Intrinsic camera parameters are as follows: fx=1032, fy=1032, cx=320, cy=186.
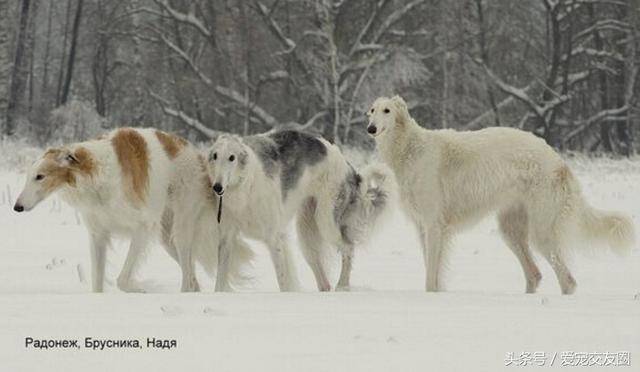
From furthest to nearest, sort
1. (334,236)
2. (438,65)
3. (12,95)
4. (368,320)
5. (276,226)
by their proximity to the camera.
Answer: (12,95)
(438,65)
(334,236)
(276,226)
(368,320)

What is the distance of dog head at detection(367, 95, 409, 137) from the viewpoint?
8828 mm

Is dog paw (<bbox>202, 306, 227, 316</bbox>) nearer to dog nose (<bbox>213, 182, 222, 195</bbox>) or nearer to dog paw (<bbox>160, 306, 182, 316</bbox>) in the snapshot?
dog paw (<bbox>160, 306, 182, 316</bbox>)

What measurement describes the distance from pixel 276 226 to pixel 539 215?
2.17 metres

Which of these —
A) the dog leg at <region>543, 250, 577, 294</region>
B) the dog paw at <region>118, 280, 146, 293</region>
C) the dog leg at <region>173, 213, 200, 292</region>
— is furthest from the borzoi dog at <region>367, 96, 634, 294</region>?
the dog paw at <region>118, 280, 146, 293</region>

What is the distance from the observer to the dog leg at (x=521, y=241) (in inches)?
352

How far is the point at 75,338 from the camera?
489cm

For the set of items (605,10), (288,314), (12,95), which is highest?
(605,10)

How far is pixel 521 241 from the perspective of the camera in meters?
9.00

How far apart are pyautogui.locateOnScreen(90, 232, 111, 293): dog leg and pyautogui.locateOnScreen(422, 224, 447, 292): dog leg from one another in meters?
2.60

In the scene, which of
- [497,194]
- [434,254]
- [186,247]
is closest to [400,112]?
[497,194]

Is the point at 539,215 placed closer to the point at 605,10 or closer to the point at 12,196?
the point at 12,196

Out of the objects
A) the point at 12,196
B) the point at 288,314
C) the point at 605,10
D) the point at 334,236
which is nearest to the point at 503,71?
the point at 605,10

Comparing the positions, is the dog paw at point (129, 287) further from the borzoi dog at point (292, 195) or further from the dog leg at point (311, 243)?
the dog leg at point (311, 243)

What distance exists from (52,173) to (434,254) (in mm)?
3086
